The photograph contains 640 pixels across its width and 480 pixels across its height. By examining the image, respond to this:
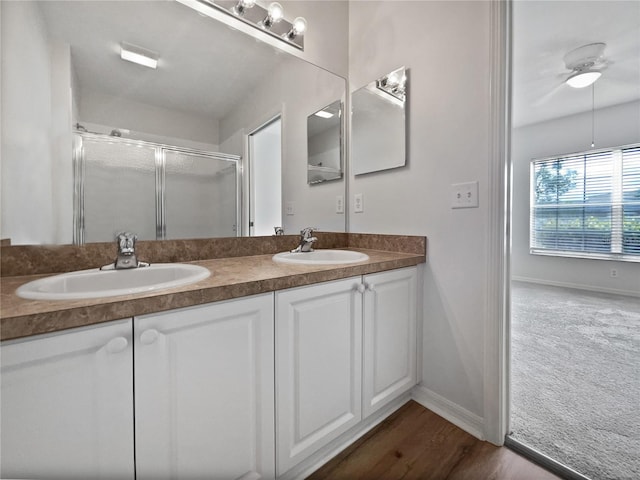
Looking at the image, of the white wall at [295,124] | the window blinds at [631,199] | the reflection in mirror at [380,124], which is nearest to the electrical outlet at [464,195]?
the reflection in mirror at [380,124]

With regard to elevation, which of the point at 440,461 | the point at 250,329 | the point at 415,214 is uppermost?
the point at 415,214

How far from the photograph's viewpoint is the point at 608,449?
1.19 m

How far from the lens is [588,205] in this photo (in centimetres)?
409

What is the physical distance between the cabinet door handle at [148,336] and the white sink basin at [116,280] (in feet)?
0.34

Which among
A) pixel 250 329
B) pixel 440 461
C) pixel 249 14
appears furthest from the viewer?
pixel 249 14

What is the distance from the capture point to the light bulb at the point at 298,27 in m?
1.57

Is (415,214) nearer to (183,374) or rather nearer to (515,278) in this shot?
(183,374)

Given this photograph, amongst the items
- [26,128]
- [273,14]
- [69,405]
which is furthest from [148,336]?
[273,14]

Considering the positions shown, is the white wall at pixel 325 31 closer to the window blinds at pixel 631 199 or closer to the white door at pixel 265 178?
the white door at pixel 265 178

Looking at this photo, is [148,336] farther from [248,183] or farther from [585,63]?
[585,63]

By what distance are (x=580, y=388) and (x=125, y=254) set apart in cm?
247

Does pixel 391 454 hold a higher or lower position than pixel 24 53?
lower

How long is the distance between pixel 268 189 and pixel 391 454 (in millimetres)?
1400

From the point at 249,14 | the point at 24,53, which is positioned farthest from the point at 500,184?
the point at 24,53
